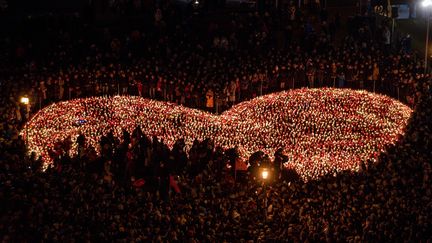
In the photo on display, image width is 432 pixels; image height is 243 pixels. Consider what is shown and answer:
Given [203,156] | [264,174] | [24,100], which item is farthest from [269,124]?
[24,100]

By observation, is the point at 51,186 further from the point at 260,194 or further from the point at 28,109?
the point at 28,109

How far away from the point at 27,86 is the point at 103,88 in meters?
3.17

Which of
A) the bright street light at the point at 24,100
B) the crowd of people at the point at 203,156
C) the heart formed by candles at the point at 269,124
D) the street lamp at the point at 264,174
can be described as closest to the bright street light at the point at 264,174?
the street lamp at the point at 264,174

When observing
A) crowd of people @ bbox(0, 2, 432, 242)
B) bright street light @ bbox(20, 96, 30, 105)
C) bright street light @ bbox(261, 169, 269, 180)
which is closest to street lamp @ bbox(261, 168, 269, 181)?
bright street light @ bbox(261, 169, 269, 180)

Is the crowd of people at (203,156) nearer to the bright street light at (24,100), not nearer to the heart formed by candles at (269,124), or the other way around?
the bright street light at (24,100)

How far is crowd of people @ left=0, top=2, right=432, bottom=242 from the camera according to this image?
19234 millimetres

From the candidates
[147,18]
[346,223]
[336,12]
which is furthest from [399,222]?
[336,12]

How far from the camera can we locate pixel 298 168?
2612 centimetres

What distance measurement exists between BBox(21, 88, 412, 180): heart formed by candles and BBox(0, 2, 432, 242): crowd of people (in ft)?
2.77

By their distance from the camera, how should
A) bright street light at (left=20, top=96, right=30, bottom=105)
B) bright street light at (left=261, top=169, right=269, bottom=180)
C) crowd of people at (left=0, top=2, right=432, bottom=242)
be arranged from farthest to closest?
bright street light at (left=20, top=96, right=30, bottom=105), bright street light at (left=261, top=169, right=269, bottom=180), crowd of people at (left=0, top=2, right=432, bottom=242)

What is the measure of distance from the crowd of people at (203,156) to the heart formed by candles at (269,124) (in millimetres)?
843

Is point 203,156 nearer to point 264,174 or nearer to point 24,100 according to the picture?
point 264,174

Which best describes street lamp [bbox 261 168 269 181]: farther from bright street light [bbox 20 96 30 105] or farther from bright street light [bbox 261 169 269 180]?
bright street light [bbox 20 96 30 105]

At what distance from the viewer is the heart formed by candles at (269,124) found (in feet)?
91.1
